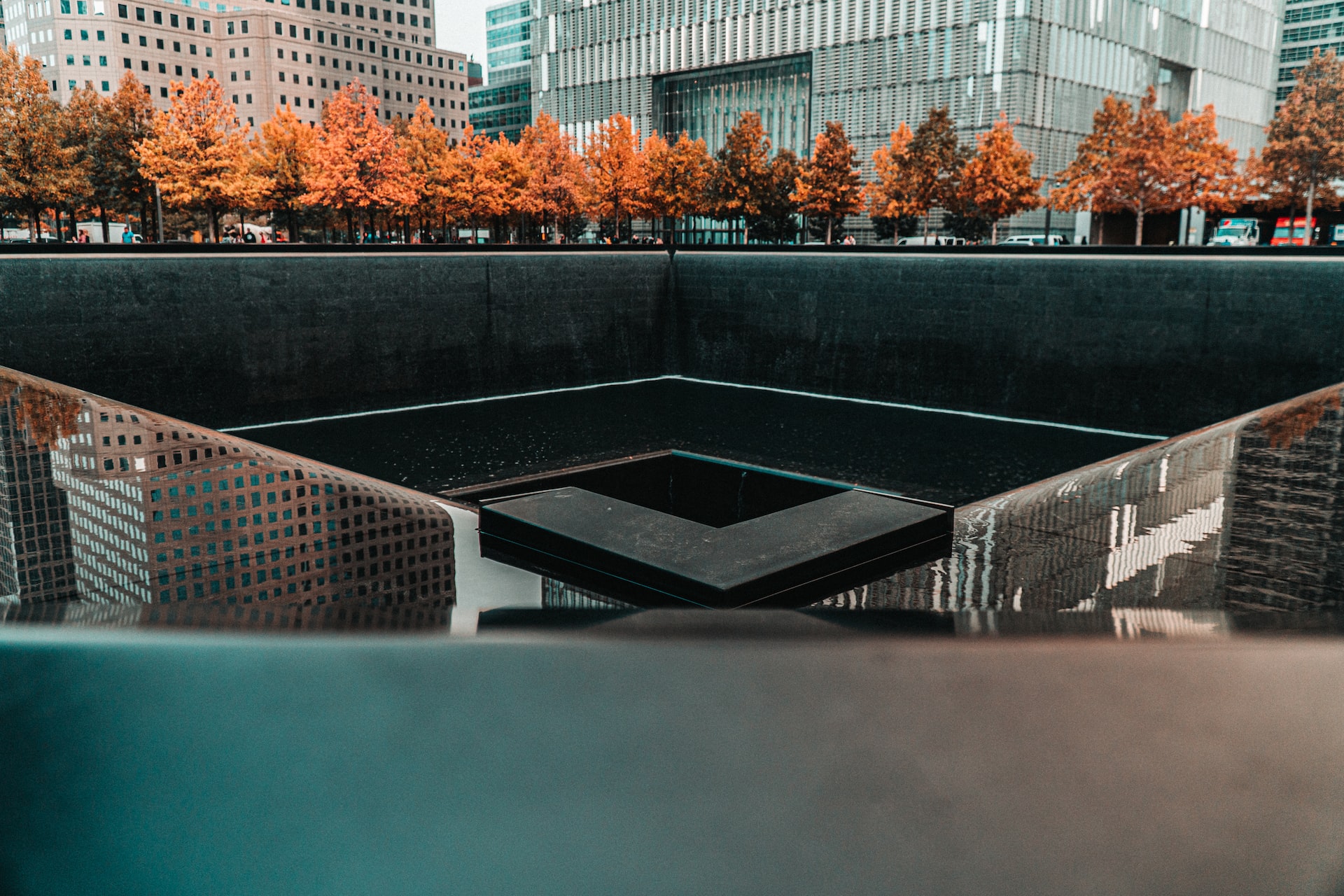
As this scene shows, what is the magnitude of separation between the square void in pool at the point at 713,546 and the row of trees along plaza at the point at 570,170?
84.0ft

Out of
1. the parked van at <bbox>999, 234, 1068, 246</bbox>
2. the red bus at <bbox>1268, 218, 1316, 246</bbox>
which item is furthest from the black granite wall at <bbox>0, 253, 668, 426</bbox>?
the red bus at <bbox>1268, 218, 1316, 246</bbox>

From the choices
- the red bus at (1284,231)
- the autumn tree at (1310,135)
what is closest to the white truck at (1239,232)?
the red bus at (1284,231)

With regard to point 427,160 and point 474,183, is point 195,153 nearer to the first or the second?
point 474,183

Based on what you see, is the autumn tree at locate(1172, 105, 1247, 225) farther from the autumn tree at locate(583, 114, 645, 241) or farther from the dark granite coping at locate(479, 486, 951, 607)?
the dark granite coping at locate(479, 486, 951, 607)

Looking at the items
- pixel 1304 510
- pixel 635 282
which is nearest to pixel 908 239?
pixel 635 282

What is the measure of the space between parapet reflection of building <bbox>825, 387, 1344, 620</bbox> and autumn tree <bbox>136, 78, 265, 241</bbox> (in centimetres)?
2574

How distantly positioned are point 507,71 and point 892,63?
136 ft

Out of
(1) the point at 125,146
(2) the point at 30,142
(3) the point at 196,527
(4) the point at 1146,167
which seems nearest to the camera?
(3) the point at 196,527

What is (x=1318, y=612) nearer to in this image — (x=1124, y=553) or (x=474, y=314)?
(x=1124, y=553)

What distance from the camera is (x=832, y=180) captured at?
3209 cm

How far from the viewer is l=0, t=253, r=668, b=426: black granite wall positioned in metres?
11.1

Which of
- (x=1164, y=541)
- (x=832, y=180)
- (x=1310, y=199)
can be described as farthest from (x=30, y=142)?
(x=1310, y=199)

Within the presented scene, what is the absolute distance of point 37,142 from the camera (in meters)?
23.4

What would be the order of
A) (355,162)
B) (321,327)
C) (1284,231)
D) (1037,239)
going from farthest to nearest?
(1037,239)
(1284,231)
(355,162)
(321,327)
